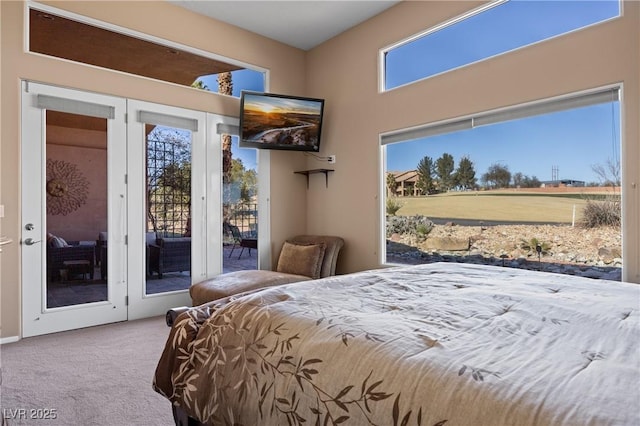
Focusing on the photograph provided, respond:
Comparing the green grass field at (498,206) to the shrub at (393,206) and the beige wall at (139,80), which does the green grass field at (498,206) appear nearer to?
the shrub at (393,206)

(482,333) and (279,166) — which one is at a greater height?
(279,166)

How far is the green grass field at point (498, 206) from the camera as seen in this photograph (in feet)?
10.4

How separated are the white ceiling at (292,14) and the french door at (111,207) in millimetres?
1202

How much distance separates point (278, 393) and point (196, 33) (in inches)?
176

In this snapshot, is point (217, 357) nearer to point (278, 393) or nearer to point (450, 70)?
point (278, 393)

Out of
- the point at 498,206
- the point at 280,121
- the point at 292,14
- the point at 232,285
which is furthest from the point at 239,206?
the point at 498,206

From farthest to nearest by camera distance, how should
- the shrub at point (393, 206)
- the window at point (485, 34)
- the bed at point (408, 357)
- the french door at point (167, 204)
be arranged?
the shrub at point (393, 206) → the french door at point (167, 204) → the window at point (485, 34) → the bed at point (408, 357)

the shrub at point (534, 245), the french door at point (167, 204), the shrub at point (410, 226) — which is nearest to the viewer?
the shrub at point (534, 245)

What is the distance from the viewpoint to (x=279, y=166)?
17.1 feet

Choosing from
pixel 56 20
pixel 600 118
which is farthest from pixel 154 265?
pixel 600 118

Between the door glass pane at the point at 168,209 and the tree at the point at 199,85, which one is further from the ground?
the tree at the point at 199,85

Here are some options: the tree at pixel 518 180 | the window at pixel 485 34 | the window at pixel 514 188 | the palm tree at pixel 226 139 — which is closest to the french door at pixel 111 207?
the palm tree at pixel 226 139

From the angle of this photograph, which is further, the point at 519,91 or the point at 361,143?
the point at 361,143

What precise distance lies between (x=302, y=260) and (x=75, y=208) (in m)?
2.39
